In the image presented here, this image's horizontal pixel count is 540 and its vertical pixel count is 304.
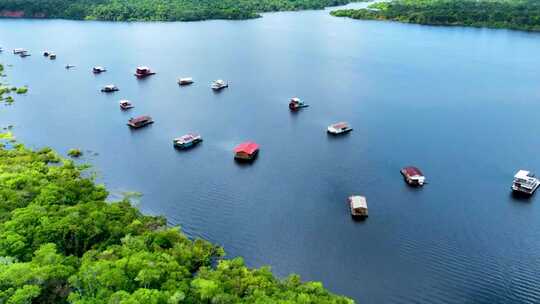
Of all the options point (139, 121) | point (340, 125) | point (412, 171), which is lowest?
point (412, 171)

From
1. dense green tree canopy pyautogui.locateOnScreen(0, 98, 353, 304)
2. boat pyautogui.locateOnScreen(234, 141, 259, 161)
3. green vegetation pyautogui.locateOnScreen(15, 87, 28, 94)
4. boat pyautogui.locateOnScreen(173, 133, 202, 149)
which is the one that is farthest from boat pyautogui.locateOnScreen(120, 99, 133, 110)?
dense green tree canopy pyautogui.locateOnScreen(0, 98, 353, 304)

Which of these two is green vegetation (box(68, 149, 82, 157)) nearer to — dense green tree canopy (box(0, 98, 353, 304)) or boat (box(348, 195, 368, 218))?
dense green tree canopy (box(0, 98, 353, 304))

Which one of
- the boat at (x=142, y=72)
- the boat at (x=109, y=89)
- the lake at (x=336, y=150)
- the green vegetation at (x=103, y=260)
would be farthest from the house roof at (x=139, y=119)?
the boat at (x=142, y=72)

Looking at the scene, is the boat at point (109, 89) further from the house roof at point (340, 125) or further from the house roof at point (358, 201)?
the house roof at point (358, 201)

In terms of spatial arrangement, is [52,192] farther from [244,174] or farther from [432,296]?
[432,296]

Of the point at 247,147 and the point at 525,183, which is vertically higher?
the point at 247,147

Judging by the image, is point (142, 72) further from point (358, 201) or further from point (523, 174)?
point (523, 174)

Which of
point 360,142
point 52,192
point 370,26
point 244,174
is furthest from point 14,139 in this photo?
point 370,26

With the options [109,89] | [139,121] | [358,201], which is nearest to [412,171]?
[358,201]
